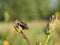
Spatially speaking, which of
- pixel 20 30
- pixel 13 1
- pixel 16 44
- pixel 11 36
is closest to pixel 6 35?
pixel 11 36

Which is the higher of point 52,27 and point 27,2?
point 52,27

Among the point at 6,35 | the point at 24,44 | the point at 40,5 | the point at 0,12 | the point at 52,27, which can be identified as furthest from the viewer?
the point at 40,5

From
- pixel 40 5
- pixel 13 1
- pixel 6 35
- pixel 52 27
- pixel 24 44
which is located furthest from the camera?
pixel 40 5

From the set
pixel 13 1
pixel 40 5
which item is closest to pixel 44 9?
pixel 40 5

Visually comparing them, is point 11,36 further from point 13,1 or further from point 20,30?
point 13,1

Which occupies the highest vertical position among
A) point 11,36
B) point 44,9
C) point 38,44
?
point 38,44

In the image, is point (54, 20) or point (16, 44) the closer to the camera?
point (54, 20)

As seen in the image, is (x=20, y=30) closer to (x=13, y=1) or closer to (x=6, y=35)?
(x=6, y=35)

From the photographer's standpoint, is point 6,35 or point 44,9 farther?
point 44,9

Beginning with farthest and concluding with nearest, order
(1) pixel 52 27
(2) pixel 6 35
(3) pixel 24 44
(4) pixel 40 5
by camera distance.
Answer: (4) pixel 40 5 < (2) pixel 6 35 < (3) pixel 24 44 < (1) pixel 52 27
